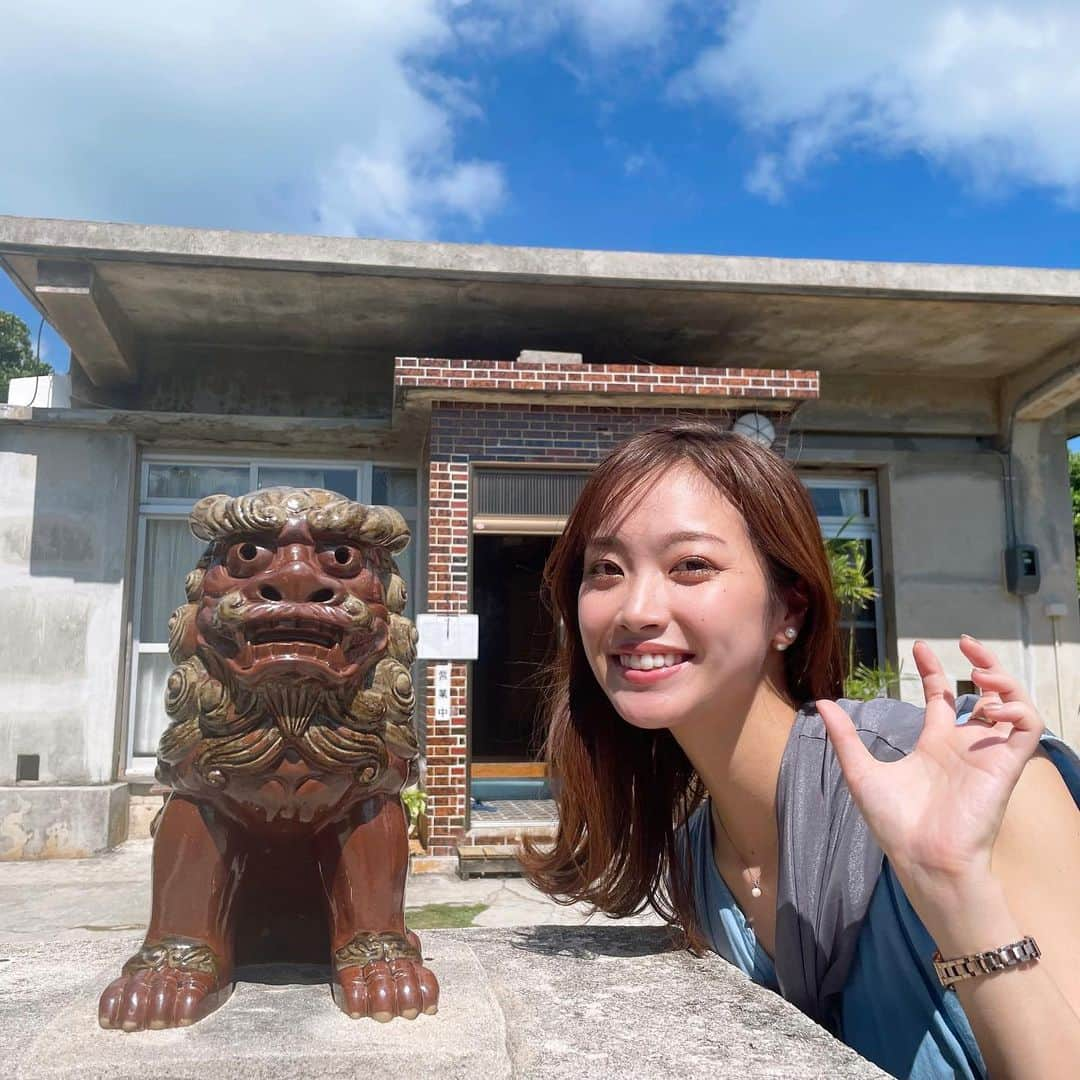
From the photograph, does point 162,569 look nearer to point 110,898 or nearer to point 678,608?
point 110,898

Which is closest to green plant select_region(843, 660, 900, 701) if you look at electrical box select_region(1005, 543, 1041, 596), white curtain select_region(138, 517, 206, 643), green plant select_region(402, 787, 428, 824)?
electrical box select_region(1005, 543, 1041, 596)

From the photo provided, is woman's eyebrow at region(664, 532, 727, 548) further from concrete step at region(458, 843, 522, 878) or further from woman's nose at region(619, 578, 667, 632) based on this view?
concrete step at region(458, 843, 522, 878)

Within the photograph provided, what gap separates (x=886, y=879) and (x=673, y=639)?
494 mm

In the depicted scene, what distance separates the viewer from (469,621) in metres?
6.09

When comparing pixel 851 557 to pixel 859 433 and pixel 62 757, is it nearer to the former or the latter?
pixel 859 433

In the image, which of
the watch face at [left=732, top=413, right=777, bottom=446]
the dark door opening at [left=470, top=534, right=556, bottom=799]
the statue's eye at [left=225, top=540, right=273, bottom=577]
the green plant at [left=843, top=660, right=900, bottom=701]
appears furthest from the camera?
the dark door opening at [left=470, top=534, right=556, bottom=799]

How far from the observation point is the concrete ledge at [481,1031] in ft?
4.26

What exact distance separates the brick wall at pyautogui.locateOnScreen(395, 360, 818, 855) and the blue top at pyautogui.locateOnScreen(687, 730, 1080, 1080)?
466 centimetres

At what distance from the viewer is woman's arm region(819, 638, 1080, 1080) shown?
3.52 ft

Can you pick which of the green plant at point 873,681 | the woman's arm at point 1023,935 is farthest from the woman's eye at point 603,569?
the green plant at point 873,681

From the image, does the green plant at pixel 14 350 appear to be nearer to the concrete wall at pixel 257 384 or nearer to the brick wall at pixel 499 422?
the concrete wall at pixel 257 384

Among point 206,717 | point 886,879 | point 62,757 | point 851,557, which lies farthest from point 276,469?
point 886,879

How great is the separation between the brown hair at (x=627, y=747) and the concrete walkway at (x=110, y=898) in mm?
2401

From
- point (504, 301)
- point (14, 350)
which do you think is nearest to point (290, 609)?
point (504, 301)
